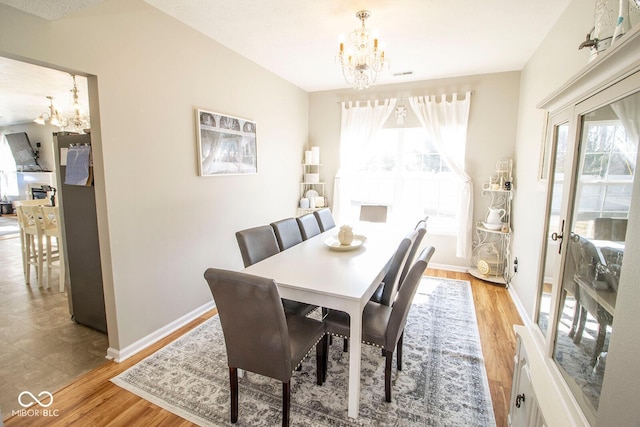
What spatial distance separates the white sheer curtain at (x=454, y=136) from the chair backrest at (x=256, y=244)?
9.42ft

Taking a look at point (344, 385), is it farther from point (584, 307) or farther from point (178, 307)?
point (178, 307)

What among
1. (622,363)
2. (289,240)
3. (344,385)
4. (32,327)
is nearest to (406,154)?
(289,240)

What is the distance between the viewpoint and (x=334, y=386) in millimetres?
1964

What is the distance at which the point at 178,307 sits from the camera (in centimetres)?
274

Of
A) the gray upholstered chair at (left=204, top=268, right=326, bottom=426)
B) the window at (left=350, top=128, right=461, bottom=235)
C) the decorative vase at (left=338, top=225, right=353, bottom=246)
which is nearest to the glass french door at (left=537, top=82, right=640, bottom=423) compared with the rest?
the gray upholstered chair at (left=204, top=268, right=326, bottom=426)

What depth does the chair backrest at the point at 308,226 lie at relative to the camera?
9.65 feet

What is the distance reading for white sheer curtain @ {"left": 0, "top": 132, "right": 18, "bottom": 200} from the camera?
8297 mm

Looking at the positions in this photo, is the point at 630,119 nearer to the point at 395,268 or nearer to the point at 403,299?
the point at 403,299

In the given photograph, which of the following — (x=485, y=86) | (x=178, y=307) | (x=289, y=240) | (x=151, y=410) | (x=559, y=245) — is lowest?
(x=151, y=410)

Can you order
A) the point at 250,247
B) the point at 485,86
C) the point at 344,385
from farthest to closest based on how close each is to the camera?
the point at 485,86 → the point at 250,247 → the point at 344,385

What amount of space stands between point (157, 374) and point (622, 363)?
2450mm

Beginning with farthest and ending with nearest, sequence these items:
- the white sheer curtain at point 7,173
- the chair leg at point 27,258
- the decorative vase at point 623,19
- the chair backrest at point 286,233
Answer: the white sheer curtain at point 7,173
the chair leg at point 27,258
the chair backrest at point 286,233
the decorative vase at point 623,19

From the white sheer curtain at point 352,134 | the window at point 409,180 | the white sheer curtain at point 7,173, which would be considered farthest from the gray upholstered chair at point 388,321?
the white sheer curtain at point 7,173

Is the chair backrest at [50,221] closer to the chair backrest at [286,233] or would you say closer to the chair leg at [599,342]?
the chair backrest at [286,233]
